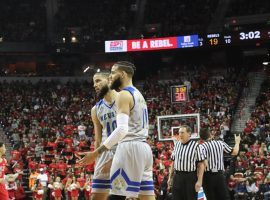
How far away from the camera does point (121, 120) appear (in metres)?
5.22

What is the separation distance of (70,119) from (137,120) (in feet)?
70.9

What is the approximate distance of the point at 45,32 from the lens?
107 feet

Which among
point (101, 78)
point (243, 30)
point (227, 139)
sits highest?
point (243, 30)

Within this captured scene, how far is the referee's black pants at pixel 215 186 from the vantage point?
8.42 meters

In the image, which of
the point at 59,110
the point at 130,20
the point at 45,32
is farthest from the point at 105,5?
the point at 59,110

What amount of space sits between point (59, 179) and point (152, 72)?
52.9ft

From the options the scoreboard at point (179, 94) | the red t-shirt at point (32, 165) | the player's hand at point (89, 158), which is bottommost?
the red t-shirt at point (32, 165)

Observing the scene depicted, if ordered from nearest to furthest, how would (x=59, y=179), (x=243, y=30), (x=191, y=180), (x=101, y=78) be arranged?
1. (x=101, y=78)
2. (x=191, y=180)
3. (x=59, y=179)
4. (x=243, y=30)

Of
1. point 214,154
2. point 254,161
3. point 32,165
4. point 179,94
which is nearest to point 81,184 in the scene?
point 32,165

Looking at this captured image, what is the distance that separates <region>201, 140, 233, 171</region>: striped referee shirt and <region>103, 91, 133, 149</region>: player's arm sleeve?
354 cm

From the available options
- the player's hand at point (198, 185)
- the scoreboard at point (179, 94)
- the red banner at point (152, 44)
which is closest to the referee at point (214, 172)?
the player's hand at point (198, 185)

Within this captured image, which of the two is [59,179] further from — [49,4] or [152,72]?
[49,4]

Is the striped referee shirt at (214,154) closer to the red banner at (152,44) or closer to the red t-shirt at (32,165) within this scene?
the red t-shirt at (32,165)

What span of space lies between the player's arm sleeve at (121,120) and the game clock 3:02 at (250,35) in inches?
902
